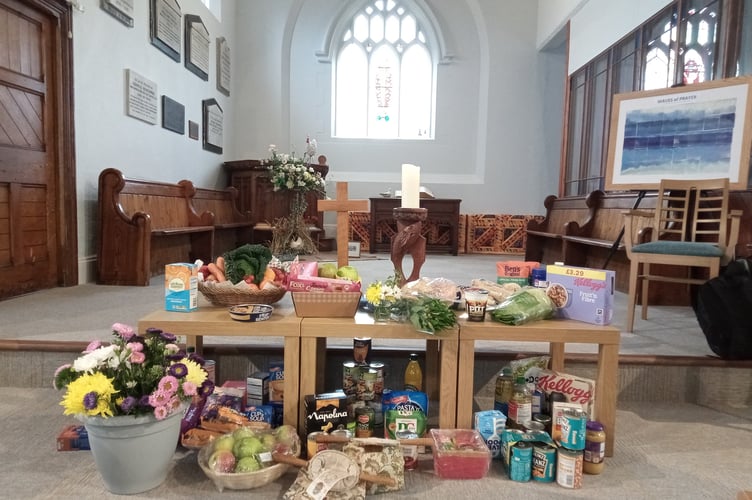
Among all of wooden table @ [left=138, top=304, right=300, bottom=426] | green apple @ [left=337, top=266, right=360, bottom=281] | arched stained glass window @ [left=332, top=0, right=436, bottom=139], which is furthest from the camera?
arched stained glass window @ [left=332, top=0, right=436, bottom=139]

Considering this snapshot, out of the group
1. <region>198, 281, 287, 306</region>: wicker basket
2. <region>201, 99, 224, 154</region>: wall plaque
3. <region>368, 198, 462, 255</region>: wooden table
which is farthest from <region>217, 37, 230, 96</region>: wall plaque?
<region>198, 281, 287, 306</region>: wicker basket

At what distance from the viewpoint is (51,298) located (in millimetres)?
3129

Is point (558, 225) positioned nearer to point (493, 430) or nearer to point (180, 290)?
point (493, 430)

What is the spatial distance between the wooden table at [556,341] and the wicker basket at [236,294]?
689 mm

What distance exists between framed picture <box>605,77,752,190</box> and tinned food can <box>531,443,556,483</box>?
2.41 metres

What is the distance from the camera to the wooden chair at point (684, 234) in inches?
105

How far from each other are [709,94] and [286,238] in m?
3.50

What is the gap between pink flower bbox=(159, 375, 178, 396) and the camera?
130 centimetres

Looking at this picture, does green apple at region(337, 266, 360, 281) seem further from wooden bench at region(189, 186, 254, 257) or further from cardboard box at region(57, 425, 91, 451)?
wooden bench at region(189, 186, 254, 257)

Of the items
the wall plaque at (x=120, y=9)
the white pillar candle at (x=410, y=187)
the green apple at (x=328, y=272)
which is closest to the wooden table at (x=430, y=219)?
the wall plaque at (x=120, y=9)

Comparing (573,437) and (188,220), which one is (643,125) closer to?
(573,437)

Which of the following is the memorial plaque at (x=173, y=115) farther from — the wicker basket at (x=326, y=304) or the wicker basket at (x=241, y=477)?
the wicker basket at (x=241, y=477)

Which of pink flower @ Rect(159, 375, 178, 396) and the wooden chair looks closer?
pink flower @ Rect(159, 375, 178, 396)

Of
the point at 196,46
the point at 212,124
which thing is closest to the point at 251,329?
the point at 196,46
